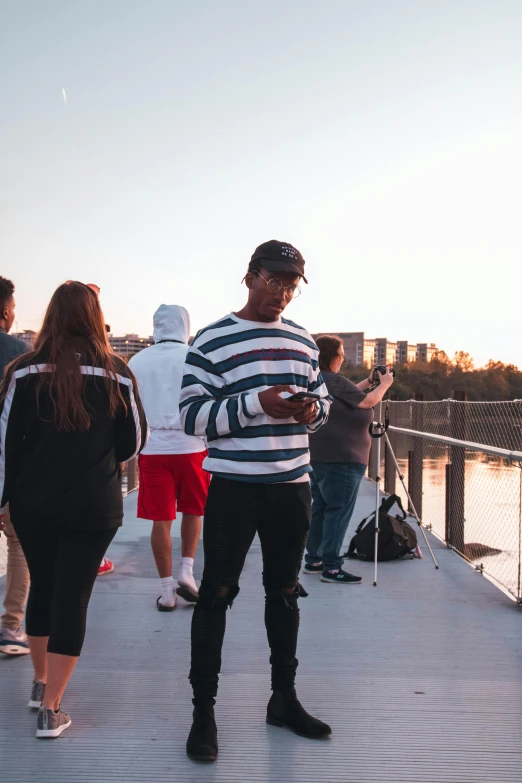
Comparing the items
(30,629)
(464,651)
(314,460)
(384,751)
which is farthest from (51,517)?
(314,460)

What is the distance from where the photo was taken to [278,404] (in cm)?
289

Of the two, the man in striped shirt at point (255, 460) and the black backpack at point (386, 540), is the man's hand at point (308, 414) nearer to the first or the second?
the man in striped shirt at point (255, 460)

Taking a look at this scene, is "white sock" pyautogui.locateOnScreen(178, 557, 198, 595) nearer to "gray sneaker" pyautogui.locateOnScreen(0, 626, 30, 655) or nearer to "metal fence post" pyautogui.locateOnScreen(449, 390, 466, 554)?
"gray sneaker" pyautogui.locateOnScreen(0, 626, 30, 655)

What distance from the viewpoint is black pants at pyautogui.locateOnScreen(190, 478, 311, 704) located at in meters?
3.01

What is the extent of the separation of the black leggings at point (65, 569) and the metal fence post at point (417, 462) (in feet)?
19.7

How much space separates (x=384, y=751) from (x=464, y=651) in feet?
4.38

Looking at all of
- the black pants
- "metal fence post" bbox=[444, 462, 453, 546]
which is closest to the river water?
"metal fence post" bbox=[444, 462, 453, 546]

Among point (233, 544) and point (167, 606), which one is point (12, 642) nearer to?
point (167, 606)

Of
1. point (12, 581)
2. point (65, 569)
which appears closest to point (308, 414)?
point (65, 569)

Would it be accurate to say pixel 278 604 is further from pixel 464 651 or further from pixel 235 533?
pixel 464 651

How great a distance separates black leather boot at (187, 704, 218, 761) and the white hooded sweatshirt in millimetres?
2021

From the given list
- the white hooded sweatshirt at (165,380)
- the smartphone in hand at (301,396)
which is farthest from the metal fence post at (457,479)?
the smartphone in hand at (301,396)

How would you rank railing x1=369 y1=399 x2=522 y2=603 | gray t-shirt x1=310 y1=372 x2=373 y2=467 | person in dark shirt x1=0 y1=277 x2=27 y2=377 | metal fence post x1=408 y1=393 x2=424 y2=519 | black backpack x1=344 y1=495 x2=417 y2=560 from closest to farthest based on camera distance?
person in dark shirt x1=0 y1=277 x2=27 y2=377
gray t-shirt x1=310 y1=372 x2=373 y2=467
railing x1=369 y1=399 x2=522 y2=603
black backpack x1=344 y1=495 x2=417 y2=560
metal fence post x1=408 y1=393 x2=424 y2=519

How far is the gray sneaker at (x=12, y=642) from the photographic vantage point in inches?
157
